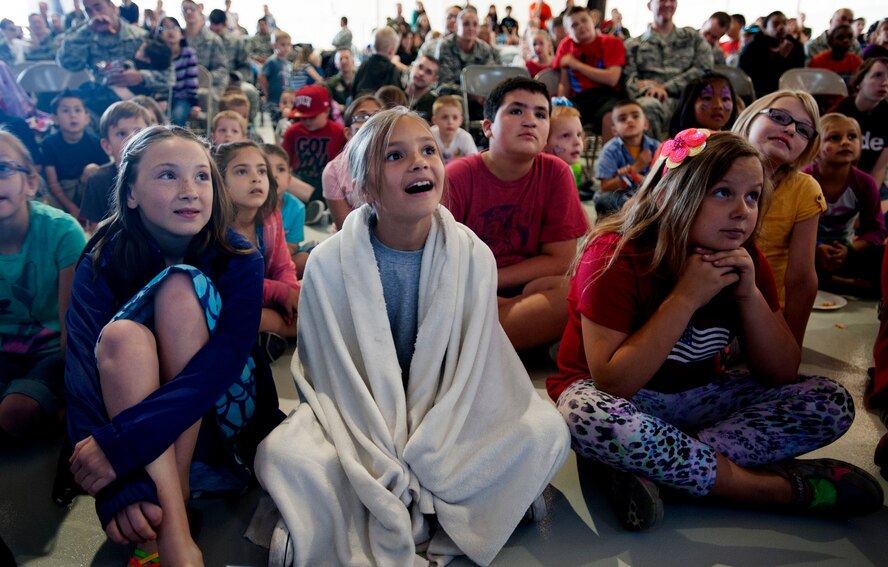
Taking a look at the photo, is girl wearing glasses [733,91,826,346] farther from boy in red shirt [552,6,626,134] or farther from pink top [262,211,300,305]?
boy in red shirt [552,6,626,134]

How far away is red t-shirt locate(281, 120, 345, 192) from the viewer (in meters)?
3.98

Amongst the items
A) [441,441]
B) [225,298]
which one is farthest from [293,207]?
[441,441]

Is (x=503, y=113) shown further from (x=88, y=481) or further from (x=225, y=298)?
(x=88, y=481)

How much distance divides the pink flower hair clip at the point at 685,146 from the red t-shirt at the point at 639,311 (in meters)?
0.19

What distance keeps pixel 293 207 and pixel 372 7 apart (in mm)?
11867

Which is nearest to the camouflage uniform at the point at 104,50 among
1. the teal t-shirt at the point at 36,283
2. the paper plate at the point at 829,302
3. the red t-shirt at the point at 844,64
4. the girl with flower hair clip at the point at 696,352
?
the teal t-shirt at the point at 36,283

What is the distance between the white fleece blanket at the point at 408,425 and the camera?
117 cm

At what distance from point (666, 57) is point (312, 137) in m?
2.73

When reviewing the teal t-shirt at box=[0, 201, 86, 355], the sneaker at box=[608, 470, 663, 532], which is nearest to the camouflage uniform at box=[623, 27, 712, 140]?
the sneaker at box=[608, 470, 663, 532]

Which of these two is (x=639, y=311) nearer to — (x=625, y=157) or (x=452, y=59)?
(x=625, y=157)

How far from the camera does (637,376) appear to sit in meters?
1.33

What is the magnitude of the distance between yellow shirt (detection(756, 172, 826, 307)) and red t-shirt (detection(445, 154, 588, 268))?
584 mm

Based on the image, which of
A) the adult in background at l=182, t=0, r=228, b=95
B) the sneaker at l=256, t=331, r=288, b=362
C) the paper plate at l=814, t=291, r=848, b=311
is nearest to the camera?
the sneaker at l=256, t=331, r=288, b=362

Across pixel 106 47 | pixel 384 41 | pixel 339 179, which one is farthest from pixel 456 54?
pixel 339 179
